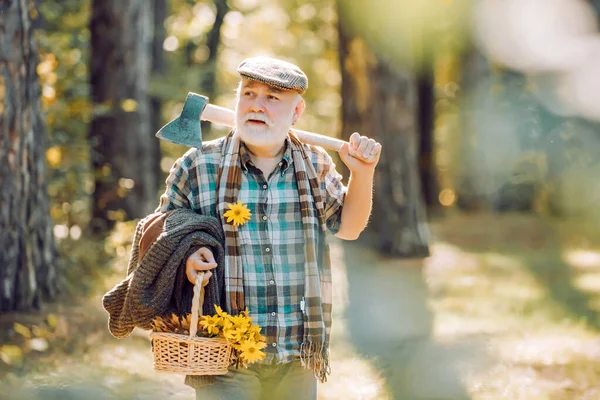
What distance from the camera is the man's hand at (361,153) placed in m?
3.89

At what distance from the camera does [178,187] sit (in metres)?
3.85

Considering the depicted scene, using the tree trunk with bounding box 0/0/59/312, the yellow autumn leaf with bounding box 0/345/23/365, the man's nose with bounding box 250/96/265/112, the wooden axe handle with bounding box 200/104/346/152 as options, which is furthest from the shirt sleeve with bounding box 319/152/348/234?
the tree trunk with bounding box 0/0/59/312

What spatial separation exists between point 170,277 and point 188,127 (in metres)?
0.70

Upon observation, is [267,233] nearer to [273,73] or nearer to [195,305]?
[195,305]

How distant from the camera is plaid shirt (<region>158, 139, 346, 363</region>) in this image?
3762 mm

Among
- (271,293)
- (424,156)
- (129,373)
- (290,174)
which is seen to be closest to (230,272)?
(271,293)

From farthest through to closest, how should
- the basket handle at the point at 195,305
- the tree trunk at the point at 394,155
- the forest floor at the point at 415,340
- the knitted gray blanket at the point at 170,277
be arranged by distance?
the tree trunk at the point at 394,155
the forest floor at the point at 415,340
the knitted gray blanket at the point at 170,277
the basket handle at the point at 195,305

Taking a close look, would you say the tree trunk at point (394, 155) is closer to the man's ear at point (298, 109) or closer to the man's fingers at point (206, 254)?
the man's ear at point (298, 109)

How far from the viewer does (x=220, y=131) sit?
2428 cm

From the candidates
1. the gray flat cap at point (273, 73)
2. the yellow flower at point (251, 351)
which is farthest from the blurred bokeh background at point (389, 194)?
the gray flat cap at point (273, 73)

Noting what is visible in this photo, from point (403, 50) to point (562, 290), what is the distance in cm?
400

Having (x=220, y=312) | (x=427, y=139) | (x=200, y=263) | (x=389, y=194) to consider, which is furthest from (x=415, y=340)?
(x=427, y=139)

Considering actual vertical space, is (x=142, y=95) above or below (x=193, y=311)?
above

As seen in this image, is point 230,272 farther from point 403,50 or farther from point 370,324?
point 403,50
